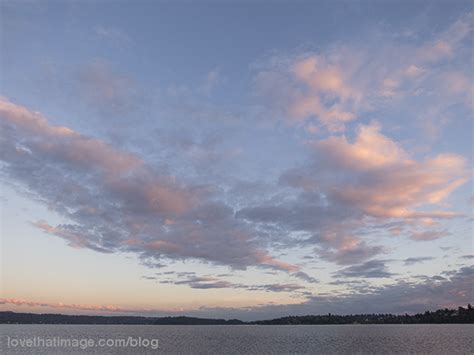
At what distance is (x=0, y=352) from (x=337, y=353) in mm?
103743

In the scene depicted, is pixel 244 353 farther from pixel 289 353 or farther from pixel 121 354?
pixel 121 354

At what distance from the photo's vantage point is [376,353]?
416 ft

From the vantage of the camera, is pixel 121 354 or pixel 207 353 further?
pixel 207 353

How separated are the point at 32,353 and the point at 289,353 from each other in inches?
2971

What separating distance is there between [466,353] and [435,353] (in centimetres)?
831

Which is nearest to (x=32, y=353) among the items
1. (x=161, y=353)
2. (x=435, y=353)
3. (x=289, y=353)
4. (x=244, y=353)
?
(x=161, y=353)

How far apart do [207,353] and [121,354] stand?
1043 inches

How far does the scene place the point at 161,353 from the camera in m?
123

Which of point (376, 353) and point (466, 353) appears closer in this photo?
point (466, 353)

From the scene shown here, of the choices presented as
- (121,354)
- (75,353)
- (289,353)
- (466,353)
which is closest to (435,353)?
(466,353)

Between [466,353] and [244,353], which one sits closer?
[466,353]

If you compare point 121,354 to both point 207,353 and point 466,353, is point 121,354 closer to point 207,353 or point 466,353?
point 207,353

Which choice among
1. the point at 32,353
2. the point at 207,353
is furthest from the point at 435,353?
the point at 32,353

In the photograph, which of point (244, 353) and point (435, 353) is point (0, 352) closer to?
point (244, 353)
